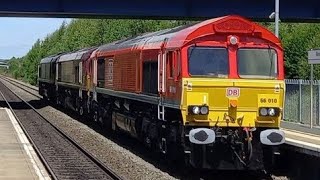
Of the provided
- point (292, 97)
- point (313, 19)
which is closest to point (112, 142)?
point (292, 97)

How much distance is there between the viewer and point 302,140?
15.6 metres

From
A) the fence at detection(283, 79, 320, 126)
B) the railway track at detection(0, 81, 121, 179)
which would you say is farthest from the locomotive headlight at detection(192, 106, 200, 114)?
the fence at detection(283, 79, 320, 126)

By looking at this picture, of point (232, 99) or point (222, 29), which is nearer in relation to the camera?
point (232, 99)

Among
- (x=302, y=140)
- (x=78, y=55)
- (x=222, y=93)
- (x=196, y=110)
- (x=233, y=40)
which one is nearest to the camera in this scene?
(x=196, y=110)

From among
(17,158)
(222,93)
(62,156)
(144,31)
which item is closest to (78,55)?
(62,156)

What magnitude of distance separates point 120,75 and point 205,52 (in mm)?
6610

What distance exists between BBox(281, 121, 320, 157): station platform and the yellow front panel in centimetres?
73

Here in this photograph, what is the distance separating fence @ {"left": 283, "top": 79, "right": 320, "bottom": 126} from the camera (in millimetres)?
18766

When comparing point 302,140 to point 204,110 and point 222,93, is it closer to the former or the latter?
point 222,93

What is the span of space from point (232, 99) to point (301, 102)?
301 inches

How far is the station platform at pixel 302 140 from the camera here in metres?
12.7

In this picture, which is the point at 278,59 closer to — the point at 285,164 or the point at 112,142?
the point at 285,164

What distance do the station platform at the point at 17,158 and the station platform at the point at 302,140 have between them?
17.2ft

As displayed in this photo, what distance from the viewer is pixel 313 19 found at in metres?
39.2
